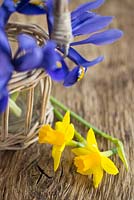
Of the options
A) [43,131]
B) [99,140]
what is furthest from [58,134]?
[99,140]

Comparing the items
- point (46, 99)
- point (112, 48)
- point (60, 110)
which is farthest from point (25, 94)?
point (112, 48)

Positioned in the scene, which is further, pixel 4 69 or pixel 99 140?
pixel 99 140

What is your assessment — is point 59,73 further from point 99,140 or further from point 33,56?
point 99,140

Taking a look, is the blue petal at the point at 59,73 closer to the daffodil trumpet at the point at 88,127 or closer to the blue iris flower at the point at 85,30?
the blue iris flower at the point at 85,30

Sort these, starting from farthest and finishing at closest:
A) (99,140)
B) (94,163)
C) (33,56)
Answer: (99,140)
(94,163)
(33,56)

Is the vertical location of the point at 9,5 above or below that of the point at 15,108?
above

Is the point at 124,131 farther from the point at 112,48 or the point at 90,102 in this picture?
the point at 112,48

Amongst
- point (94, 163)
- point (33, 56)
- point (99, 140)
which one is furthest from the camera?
point (99, 140)
